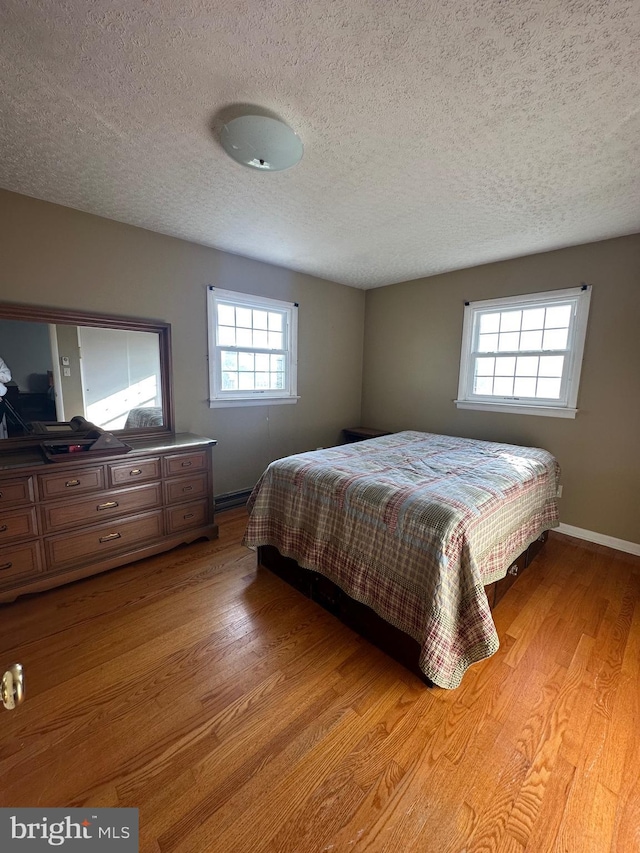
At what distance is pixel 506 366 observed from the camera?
11.0ft

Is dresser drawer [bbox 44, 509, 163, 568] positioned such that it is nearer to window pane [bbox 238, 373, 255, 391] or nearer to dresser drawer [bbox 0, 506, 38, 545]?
dresser drawer [bbox 0, 506, 38, 545]

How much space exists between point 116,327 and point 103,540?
5.09 feet

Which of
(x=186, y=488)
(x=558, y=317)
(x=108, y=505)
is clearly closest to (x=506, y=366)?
(x=558, y=317)

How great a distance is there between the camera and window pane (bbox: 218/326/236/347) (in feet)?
10.6

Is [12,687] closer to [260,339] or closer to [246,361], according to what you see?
[246,361]

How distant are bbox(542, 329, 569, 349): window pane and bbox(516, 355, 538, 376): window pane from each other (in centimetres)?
14

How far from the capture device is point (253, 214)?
2.38 meters

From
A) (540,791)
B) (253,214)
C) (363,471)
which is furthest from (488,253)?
(540,791)

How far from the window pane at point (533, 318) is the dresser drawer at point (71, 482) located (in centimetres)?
370

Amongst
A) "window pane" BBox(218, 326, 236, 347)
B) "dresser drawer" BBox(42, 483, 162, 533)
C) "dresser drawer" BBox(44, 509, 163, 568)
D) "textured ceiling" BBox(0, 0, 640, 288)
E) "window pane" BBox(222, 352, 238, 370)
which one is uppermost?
"textured ceiling" BBox(0, 0, 640, 288)

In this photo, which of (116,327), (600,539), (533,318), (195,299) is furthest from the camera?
(533,318)

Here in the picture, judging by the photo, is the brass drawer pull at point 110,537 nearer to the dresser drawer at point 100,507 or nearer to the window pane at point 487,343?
the dresser drawer at point 100,507

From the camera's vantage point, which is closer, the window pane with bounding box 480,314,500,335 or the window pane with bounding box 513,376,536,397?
the window pane with bounding box 513,376,536,397

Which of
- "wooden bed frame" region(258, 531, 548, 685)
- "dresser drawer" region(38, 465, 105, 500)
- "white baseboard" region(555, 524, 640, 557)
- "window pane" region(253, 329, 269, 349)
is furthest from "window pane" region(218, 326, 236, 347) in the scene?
"white baseboard" region(555, 524, 640, 557)
